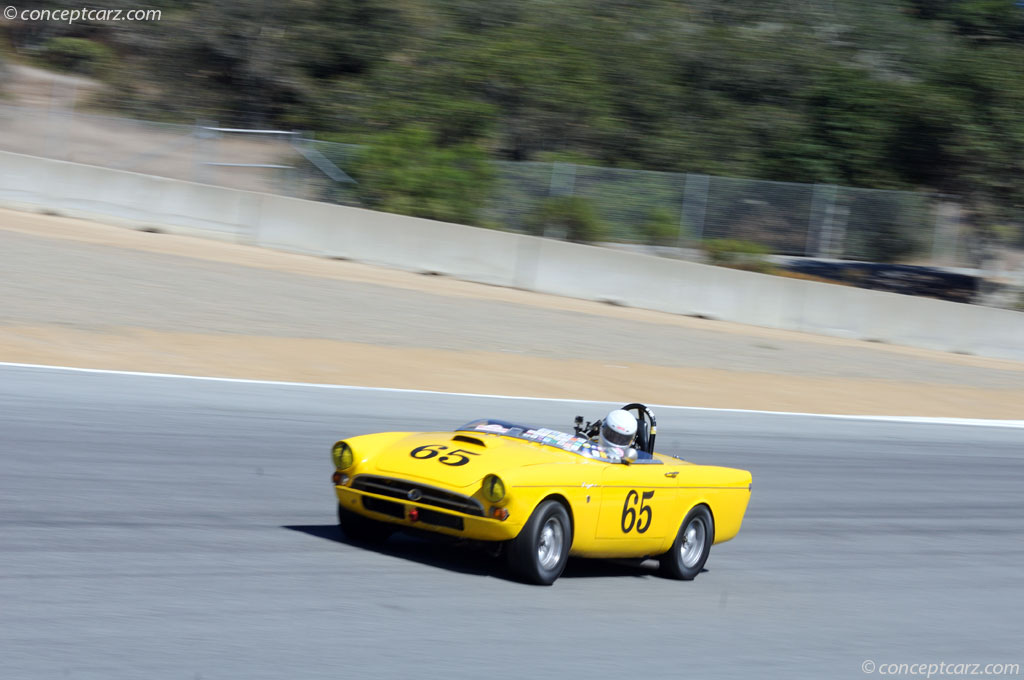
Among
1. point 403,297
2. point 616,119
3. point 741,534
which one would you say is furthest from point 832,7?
point 741,534

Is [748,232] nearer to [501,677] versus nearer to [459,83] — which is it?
[459,83]

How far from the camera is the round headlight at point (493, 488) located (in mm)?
5985

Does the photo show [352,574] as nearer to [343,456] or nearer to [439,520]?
[439,520]

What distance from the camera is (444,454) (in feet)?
21.2

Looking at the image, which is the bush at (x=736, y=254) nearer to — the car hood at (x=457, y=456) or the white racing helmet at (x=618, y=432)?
the white racing helmet at (x=618, y=432)

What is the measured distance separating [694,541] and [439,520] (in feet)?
6.87

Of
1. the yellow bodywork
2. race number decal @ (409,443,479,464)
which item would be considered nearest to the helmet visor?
the yellow bodywork

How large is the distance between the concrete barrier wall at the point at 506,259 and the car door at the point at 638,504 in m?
16.5

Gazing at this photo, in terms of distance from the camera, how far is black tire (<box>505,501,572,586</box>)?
6168 millimetres

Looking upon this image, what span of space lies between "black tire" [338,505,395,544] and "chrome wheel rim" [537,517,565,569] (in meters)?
0.89

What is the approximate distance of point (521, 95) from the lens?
104ft

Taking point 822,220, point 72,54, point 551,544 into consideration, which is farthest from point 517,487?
point 72,54

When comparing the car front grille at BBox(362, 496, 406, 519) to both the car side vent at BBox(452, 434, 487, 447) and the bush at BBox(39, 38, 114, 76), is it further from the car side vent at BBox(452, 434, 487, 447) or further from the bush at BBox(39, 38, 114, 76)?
the bush at BBox(39, 38, 114, 76)

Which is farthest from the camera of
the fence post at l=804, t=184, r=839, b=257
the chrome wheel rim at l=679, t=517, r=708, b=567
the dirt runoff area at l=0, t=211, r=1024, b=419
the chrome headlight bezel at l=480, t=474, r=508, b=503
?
the fence post at l=804, t=184, r=839, b=257
